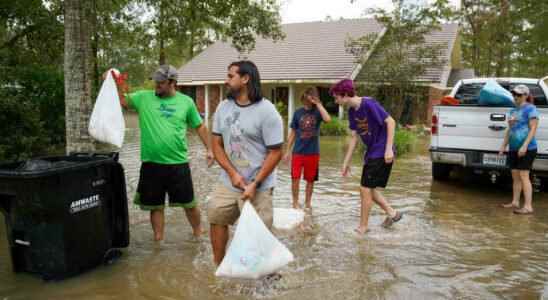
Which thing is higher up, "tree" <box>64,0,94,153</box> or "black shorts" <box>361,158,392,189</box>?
"tree" <box>64,0,94,153</box>

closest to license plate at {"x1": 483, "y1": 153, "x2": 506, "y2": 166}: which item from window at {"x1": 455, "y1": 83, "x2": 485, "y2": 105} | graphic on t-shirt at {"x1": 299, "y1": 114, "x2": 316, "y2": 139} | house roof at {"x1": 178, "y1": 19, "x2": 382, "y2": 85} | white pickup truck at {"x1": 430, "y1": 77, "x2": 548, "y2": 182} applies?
white pickup truck at {"x1": 430, "y1": 77, "x2": 548, "y2": 182}

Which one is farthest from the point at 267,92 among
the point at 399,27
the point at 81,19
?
the point at 81,19

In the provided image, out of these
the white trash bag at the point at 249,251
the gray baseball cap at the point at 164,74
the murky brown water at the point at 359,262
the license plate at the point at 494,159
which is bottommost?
the murky brown water at the point at 359,262

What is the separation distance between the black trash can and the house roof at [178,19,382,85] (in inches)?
740

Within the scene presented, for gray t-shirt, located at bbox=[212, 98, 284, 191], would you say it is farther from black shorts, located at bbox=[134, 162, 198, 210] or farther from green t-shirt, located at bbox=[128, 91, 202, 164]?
black shorts, located at bbox=[134, 162, 198, 210]

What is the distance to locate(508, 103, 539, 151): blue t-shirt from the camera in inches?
246

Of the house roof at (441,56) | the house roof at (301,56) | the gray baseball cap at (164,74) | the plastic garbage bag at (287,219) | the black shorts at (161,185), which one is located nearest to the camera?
the gray baseball cap at (164,74)

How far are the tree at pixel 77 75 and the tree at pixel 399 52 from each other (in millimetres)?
12867

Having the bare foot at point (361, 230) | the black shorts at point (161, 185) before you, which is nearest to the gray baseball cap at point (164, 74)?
the black shorts at point (161, 185)

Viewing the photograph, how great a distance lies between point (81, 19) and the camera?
518 cm

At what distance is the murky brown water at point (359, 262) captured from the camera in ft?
12.3

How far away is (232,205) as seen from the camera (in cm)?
366

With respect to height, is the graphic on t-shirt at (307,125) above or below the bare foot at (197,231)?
above

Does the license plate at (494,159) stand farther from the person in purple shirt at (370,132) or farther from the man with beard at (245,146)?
the man with beard at (245,146)
